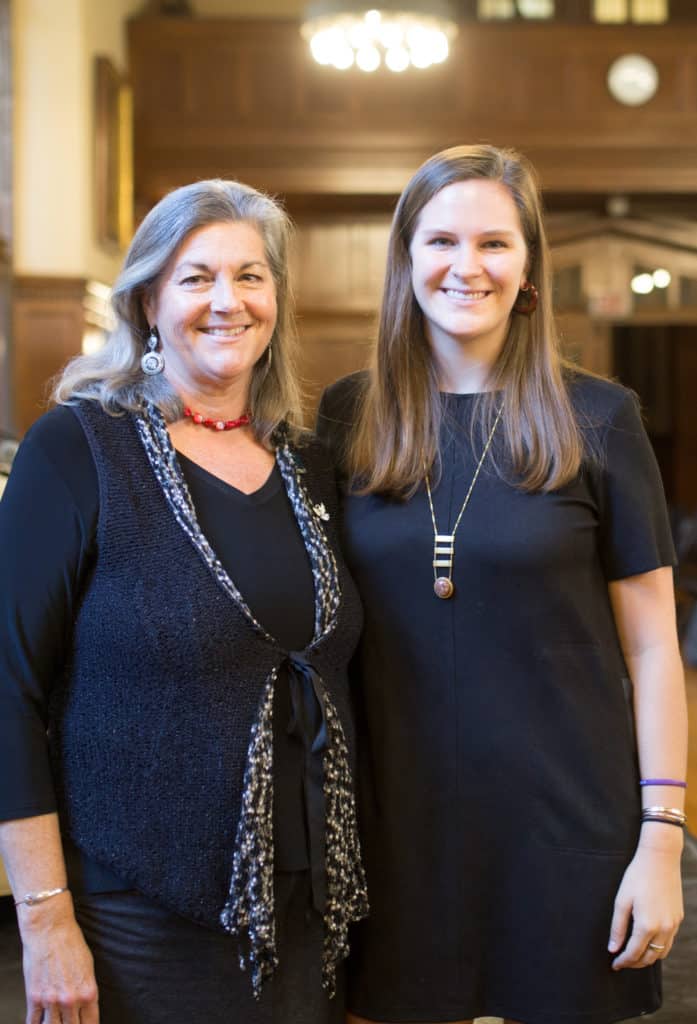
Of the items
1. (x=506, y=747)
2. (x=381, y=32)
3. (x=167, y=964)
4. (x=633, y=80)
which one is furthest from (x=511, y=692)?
(x=633, y=80)

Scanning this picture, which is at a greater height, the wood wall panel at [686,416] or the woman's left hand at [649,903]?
the wood wall panel at [686,416]

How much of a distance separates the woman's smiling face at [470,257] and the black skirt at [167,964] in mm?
967

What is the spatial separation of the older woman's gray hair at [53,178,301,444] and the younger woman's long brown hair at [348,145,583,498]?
0.20 metres

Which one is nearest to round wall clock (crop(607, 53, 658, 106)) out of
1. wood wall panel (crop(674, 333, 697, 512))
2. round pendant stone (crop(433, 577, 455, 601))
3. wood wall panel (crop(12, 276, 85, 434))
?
wood wall panel (crop(12, 276, 85, 434))

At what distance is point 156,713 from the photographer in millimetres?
1947

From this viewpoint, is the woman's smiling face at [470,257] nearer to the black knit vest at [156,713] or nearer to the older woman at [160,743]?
the older woman at [160,743]

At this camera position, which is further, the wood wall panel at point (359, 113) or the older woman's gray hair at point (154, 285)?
the wood wall panel at point (359, 113)

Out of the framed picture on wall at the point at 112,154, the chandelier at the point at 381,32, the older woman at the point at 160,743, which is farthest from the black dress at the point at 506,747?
the framed picture on wall at the point at 112,154

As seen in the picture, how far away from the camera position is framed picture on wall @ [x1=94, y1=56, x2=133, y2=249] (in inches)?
369

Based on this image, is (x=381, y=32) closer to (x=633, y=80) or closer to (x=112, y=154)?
(x=112, y=154)

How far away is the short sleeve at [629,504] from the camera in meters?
2.19

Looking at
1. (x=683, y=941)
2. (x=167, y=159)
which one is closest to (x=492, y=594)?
(x=683, y=941)

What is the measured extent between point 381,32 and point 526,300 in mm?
6061

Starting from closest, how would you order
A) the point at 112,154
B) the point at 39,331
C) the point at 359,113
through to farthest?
the point at 39,331 → the point at 112,154 → the point at 359,113
